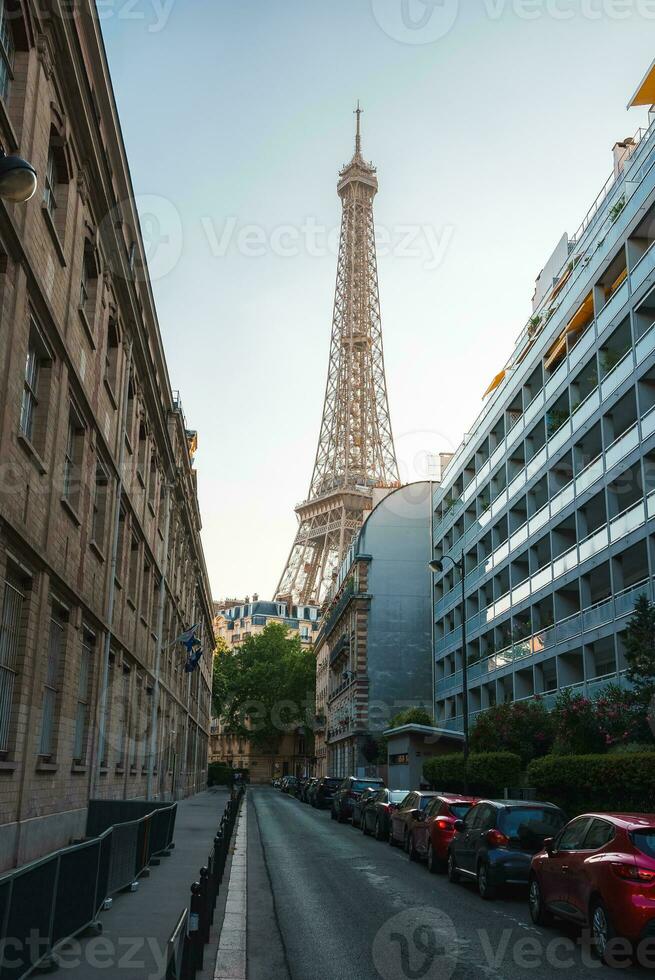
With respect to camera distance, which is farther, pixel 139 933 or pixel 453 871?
pixel 453 871

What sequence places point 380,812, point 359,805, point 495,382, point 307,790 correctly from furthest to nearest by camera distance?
point 307,790 < point 495,382 < point 359,805 < point 380,812

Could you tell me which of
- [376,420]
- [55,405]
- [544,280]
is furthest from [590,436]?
[376,420]

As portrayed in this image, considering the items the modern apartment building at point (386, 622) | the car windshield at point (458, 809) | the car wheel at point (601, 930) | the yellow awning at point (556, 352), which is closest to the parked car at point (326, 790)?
the modern apartment building at point (386, 622)

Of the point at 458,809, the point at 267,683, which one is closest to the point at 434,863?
the point at 458,809

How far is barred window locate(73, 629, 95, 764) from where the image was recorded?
1883 centimetres

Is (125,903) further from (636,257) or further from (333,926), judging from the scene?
(636,257)

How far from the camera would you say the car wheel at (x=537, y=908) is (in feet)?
40.5

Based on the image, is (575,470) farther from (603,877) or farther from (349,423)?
(349,423)

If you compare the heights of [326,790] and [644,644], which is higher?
[644,644]

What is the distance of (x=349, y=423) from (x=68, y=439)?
98881 mm

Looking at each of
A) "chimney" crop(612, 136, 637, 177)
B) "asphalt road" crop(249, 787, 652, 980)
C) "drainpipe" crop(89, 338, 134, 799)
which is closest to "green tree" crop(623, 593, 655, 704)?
"asphalt road" crop(249, 787, 652, 980)

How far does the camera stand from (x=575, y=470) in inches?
1382

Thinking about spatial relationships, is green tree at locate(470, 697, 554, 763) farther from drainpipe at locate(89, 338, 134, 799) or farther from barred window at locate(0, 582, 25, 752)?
barred window at locate(0, 582, 25, 752)

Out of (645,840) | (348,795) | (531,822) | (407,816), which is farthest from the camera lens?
(348,795)
